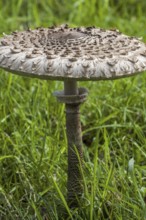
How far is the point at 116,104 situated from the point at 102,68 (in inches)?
52.0

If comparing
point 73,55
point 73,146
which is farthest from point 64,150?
point 73,55

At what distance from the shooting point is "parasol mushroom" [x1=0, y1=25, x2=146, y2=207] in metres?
2.07

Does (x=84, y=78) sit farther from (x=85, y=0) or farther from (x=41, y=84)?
(x=85, y=0)

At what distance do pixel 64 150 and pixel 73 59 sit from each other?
3.19 feet

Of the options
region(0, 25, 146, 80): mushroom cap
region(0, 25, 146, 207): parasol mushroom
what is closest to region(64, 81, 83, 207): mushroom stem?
Result: region(0, 25, 146, 207): parasol mushroom

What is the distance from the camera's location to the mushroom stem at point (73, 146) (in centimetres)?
240

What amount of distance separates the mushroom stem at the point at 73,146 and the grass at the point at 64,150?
0.16ft

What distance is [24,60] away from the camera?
212 cm

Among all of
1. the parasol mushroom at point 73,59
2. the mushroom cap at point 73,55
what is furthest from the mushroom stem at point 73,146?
the mushroom cap at point 73,55

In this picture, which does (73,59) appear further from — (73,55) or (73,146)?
(73,146)

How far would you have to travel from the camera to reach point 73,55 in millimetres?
2125

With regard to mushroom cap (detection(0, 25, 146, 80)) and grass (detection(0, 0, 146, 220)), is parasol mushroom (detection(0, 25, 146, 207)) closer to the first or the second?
mushroom cap (detection(0, 25, 146, 80))

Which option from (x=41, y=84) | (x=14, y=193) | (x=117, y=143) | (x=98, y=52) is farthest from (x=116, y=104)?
(x=98, y=52)

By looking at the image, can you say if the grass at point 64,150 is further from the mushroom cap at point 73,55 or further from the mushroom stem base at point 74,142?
the mushroom cap at point 73,55
